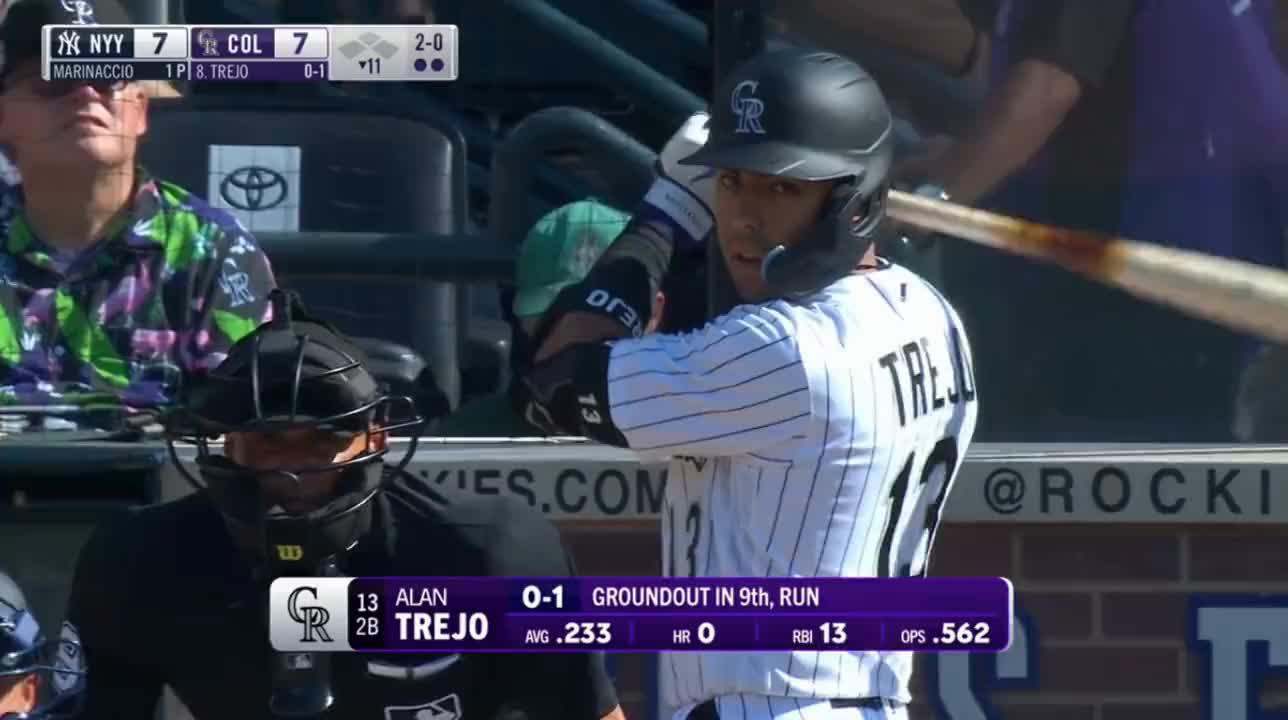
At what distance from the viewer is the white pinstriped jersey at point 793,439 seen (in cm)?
307

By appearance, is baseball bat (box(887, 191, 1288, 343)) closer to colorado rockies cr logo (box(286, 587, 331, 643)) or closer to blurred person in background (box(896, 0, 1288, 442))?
blurred person in background (box(896, 0, 1288, 442))

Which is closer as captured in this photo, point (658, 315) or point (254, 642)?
point (254, 642)

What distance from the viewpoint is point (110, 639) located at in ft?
10.2

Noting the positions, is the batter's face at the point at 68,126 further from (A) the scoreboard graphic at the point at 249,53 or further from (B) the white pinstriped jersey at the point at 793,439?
(B) the white pinstriped jersey at the point at 793,439

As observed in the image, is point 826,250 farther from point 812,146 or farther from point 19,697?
point 19,697

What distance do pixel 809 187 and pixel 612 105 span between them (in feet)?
3.67

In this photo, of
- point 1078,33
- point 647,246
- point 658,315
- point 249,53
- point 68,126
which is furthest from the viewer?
point 1078,33

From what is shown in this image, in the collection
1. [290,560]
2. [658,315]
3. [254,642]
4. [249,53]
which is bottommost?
[254,642]

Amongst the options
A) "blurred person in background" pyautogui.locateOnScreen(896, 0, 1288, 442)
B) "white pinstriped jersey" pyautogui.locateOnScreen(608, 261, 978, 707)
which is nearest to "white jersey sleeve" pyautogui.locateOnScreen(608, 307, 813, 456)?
"white pinstriped jersey" pyautogui.locateOnScreen(608, 261, 978, 707)

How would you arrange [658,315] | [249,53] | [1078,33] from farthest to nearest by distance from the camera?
1. [1078,33]
2. [658,315]
3. [249,53]

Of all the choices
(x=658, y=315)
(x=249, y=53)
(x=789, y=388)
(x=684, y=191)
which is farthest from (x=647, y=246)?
(x=249, y=53)

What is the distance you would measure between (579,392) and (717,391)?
0.18 meters

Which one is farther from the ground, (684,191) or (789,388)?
(684,191)

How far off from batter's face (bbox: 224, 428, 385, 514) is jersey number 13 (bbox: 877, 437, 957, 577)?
67 centimetres
